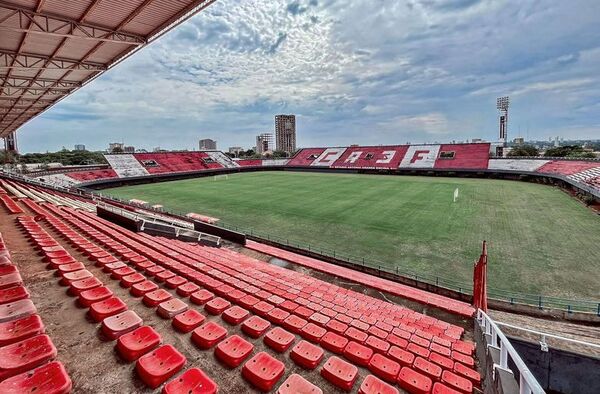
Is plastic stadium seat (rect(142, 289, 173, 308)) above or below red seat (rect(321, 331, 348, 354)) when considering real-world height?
above

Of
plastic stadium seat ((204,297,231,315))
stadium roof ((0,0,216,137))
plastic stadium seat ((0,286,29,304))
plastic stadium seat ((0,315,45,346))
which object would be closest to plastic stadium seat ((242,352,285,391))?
plastic stadium seat ((204,297,231,315))

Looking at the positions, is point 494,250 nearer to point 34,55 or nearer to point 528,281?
point 528,281

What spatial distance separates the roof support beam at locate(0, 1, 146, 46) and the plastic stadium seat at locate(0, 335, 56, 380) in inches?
418

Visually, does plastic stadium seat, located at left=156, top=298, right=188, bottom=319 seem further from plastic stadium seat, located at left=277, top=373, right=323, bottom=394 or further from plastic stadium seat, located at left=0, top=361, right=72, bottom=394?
plastic stadium seat, located at left=277, top=373, right=323, bottom=394

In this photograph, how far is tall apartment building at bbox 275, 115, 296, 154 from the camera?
163m

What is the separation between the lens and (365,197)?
2691cm

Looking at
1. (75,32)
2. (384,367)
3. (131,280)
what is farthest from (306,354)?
(75,32)

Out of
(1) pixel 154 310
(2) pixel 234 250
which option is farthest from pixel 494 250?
(1) pixel 154 310

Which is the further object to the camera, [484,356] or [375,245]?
[375,245]

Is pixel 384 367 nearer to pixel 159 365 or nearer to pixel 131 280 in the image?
pixel 159 365

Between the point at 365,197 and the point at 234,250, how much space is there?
16586 mm

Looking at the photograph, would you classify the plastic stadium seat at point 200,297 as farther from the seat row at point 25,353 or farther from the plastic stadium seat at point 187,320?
the seat row at point 25,353

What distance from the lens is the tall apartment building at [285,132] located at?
163250mm

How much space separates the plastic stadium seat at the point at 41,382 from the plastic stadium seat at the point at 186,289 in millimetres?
2318
